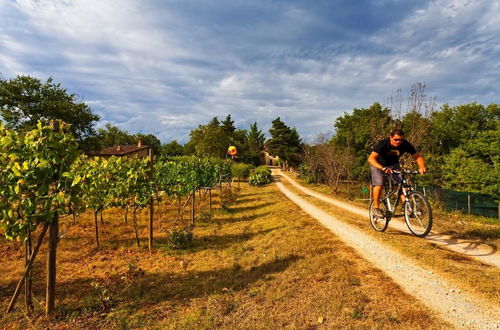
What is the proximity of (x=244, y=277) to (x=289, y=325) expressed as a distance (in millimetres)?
2363

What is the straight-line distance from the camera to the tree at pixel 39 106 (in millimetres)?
32969

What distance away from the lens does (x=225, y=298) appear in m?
4.77

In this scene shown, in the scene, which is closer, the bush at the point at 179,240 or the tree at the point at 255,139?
the bush at the point at 179,240

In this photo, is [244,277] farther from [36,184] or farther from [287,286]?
[36,184]

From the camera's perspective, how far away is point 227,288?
208 inches

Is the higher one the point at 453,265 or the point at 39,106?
the point at 39,106

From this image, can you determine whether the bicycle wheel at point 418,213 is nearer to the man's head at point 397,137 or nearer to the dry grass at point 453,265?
the dry grass at point 453,265

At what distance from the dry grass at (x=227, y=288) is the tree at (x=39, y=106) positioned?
33130 mm

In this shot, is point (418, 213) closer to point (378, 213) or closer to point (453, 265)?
point (378, 213)

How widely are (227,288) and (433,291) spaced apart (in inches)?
144

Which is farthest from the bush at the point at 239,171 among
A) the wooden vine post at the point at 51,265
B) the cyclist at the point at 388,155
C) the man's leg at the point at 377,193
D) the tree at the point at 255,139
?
the wooden vine post at the point at 51,265

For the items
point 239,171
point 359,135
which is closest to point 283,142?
point 239,171

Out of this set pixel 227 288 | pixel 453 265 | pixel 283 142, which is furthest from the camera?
pixel 283 142

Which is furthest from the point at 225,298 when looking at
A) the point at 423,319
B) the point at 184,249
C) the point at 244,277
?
the point at 184,249
